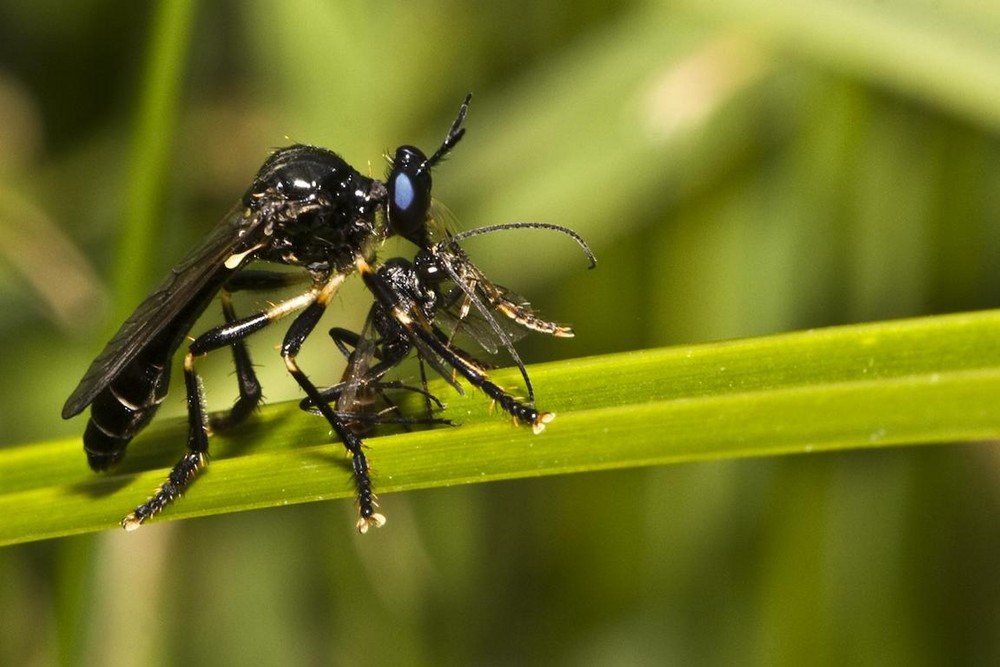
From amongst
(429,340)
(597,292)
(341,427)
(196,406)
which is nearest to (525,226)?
(429,340)

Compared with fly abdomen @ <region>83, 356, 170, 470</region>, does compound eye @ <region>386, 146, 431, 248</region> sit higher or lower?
higher

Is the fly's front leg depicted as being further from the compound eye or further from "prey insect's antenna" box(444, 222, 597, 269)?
"prey insect's antenna" box(444, 222, 597, 269)

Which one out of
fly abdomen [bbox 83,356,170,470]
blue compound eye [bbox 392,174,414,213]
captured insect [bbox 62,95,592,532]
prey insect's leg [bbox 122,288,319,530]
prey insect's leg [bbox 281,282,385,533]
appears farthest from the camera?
blue compound eye [bbox 392,174,414,213]

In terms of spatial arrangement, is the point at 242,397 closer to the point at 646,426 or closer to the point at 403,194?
the point at 403,194

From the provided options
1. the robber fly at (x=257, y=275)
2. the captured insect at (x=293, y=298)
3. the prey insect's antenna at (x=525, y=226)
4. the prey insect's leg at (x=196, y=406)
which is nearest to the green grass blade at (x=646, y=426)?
the prey insect's leg at (x=196, y=406)

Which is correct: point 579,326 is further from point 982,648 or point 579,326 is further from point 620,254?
point 982,648

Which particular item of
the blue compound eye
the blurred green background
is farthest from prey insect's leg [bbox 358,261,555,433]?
the blurred green background

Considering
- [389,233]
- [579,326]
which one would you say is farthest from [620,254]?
[389,233]
